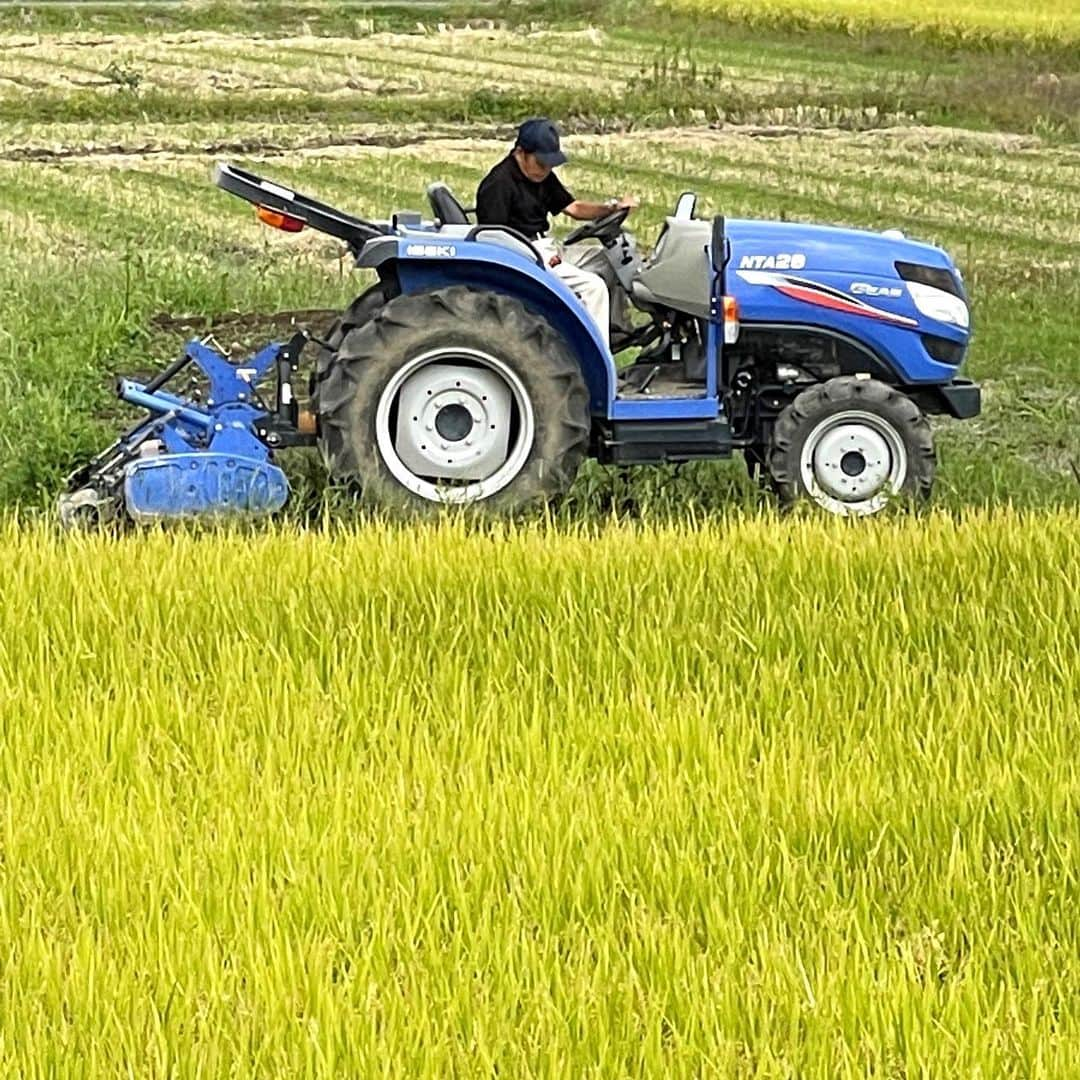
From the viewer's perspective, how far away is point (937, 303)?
6.15 m

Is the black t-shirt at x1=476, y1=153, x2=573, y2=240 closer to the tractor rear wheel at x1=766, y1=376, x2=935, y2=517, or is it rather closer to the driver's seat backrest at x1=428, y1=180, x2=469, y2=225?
the driver's seat backrest at x1=428, y1=180, x2=469, y2=225

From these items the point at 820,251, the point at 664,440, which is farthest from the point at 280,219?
the point at 820,251

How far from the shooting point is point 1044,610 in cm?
433

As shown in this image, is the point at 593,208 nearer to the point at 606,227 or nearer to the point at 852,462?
the point at 606,227

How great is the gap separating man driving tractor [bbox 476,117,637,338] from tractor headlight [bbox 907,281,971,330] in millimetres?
959

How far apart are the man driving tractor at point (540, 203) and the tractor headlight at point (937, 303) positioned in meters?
0.96

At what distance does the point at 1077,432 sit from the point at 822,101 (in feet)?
47.7

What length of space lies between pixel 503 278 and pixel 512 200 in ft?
2.10

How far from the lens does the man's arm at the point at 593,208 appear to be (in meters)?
6.12

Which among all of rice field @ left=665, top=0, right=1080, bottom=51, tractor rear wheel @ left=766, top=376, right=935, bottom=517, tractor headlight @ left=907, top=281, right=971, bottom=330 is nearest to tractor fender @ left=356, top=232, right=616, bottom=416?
tractor rear wheel @ left=766, top=376, right=935, bottom=517

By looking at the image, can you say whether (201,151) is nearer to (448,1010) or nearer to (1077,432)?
(1077,432)

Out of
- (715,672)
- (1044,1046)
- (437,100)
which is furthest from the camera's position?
(437,100)

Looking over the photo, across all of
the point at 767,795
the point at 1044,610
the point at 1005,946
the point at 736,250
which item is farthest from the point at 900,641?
the point at 736,250

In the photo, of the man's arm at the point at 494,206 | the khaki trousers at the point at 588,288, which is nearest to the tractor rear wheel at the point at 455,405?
the khaki trousers at the point at 588,288
